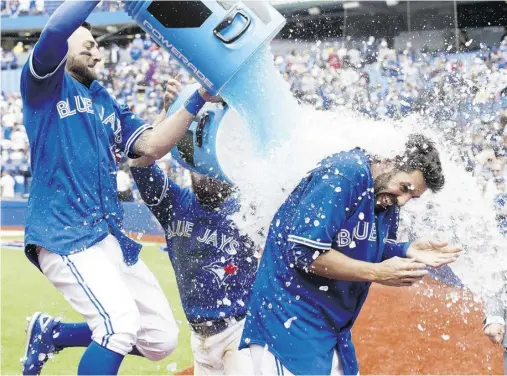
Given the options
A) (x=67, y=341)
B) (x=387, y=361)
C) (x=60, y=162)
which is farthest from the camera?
(x=387, y=361)

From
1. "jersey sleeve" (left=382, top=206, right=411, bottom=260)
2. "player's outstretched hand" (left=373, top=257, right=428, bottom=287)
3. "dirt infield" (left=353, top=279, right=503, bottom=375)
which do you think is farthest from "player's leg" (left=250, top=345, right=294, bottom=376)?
"dirt infield" (left=353, top=279, right=503, bottom=375)

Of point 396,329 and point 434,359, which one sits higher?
point 434,359

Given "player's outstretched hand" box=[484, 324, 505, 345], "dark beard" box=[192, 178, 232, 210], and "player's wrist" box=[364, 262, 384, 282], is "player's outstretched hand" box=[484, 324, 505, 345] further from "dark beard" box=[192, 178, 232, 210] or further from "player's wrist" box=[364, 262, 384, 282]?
"dark beard" box=[192, 178, 232, 210]

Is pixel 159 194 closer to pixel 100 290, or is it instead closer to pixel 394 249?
pixel 100 290

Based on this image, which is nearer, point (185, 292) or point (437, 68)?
point (185, 292)

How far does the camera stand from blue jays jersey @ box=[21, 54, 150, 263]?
3.22 metres

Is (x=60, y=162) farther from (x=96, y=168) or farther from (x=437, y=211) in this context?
(x=437, y=211)

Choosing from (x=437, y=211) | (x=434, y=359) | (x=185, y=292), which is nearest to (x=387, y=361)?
(x=434, y=359)

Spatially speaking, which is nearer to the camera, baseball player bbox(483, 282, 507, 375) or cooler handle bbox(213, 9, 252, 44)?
cooler handle bbox(213, 9, 252, 44)

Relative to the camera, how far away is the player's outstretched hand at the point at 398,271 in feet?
8.73

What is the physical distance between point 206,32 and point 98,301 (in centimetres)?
120

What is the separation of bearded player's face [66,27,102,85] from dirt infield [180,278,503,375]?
244cm

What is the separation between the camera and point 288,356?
2.71m

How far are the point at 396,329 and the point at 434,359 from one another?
94cm
